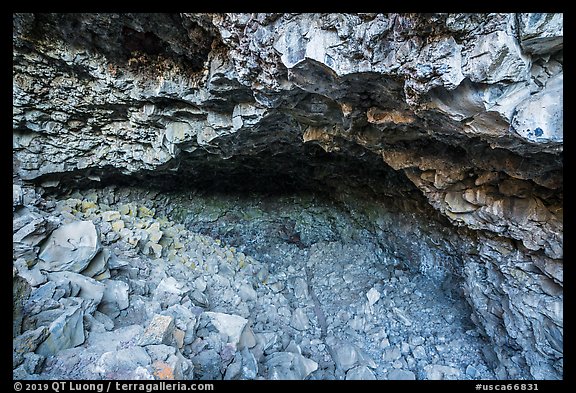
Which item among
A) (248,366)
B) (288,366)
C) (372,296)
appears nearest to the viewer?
(248,366)

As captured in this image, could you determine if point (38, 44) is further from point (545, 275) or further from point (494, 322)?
point (494, 322)

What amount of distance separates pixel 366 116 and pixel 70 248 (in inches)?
191

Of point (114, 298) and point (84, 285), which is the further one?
point (114, 298)

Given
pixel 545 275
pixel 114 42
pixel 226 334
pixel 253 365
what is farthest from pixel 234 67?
pixel 545 275

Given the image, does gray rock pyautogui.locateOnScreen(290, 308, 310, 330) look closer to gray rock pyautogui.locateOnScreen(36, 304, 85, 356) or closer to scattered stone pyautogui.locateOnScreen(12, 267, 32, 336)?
gray rock pyautogui.locateOnScreen(36, 304, 85, 356)

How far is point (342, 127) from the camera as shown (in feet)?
15.6

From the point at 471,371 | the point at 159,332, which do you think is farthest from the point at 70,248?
the point at 471,371

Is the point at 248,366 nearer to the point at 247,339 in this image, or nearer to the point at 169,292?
the point at 247,339

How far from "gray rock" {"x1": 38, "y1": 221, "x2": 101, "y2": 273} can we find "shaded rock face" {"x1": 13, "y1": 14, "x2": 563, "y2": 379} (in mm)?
86

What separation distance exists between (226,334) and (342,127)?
3.58m

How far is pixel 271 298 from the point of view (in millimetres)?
6387

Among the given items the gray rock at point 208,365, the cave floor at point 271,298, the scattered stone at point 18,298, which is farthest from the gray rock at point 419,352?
the scattered stone at point 18,298

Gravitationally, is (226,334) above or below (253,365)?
above

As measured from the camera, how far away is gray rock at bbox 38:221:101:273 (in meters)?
4.34
